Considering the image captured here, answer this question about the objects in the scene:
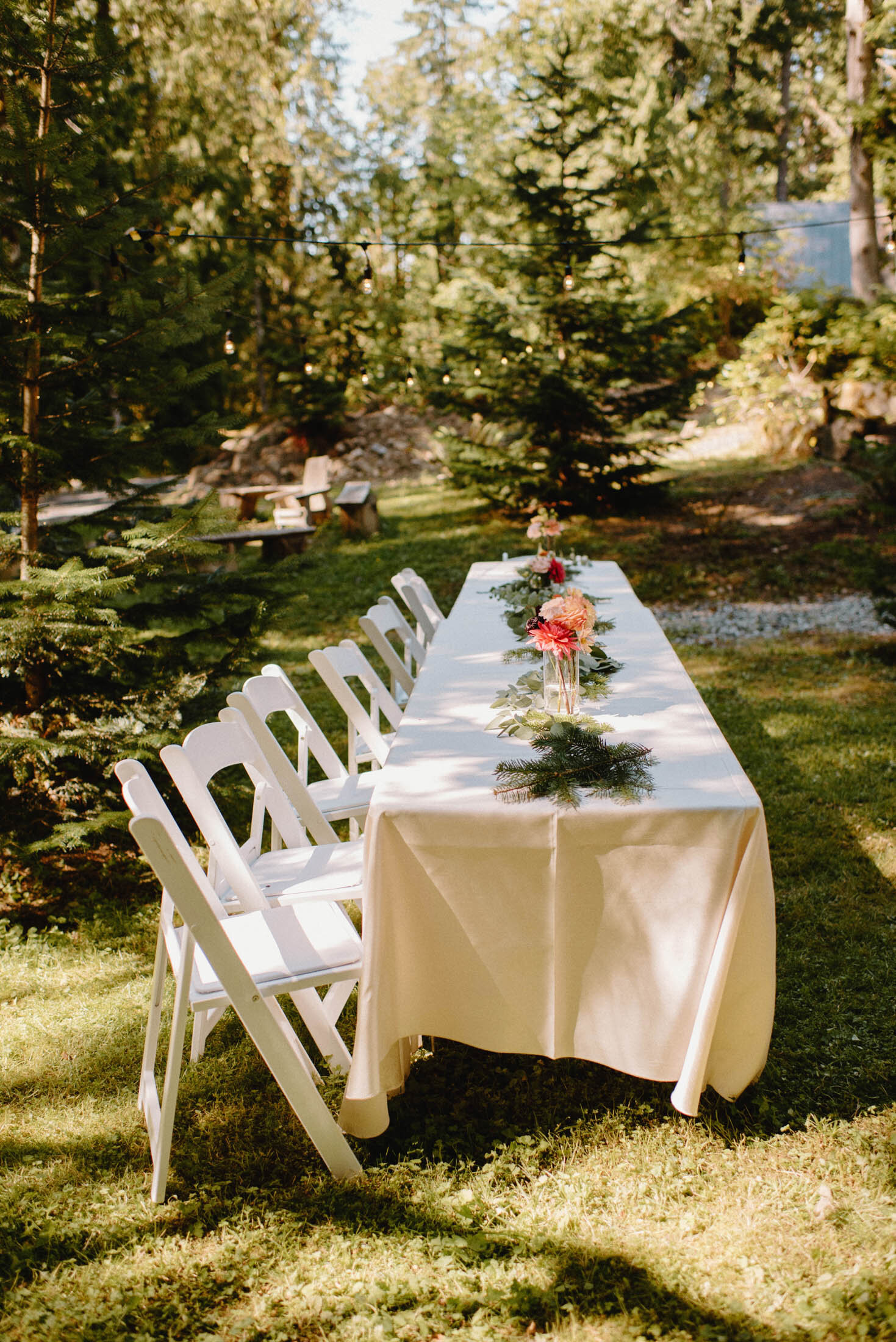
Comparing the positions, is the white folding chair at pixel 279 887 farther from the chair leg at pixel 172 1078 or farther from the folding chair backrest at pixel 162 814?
the chair leg at pixel 172 1078

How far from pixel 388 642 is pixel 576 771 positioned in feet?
8.48

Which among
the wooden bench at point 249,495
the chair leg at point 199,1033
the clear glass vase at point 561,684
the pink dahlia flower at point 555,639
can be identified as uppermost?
the wooden bench at point 249,495

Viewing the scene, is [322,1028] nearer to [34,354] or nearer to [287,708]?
[287,708]

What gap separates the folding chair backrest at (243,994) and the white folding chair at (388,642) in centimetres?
236

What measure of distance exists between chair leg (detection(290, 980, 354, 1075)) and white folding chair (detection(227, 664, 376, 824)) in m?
0.69

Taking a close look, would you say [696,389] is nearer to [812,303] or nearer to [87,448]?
[812,303]

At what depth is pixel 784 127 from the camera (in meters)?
28.0

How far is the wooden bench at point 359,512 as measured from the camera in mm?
12688

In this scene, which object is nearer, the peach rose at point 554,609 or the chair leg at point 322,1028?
the chair leg at point 322,1028

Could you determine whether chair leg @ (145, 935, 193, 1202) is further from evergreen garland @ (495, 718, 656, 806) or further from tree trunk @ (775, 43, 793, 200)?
tree trunk @ (775, 43, 793, 200)

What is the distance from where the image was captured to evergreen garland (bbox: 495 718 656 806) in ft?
8.63

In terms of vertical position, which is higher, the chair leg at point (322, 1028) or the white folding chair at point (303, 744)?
the white folding chair at point (303, 744)

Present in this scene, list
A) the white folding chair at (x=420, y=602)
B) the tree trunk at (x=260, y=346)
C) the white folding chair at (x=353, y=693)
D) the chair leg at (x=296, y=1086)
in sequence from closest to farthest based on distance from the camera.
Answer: the chair leg at (x=296, y=1086) → the white folding chair at (x=353, y=693) → the white folding chair at (x=420, y=602) → the tree trunk at (x=260, y=346)

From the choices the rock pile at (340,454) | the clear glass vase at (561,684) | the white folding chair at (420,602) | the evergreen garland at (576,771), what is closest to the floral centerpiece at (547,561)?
the white folding chair at (420,602)
